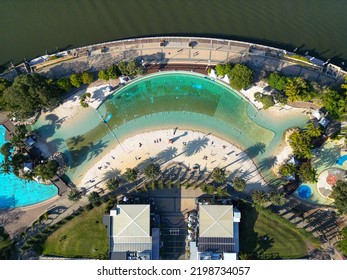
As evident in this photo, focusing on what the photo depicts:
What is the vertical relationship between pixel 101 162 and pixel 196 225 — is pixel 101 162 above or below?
above

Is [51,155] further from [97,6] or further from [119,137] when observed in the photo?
[97,6]

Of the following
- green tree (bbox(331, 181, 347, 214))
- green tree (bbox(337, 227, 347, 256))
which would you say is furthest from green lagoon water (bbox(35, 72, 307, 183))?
green tree (bbox(337, 227, 347, 256))

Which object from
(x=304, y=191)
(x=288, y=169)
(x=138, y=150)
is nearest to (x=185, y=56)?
(x=138, y=150)

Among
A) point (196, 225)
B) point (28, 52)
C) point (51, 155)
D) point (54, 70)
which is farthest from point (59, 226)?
point (28, 52)

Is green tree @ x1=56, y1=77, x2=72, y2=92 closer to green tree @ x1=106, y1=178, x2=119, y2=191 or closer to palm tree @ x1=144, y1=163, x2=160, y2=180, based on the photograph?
green tree @ x1=106, y1=178, x2=119, y2=191

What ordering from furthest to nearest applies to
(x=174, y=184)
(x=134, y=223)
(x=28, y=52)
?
(x=28, y=52), (x=174, y=184), (x=134, y=223)

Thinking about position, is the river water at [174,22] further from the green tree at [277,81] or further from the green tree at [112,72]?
the green tree at [277,81]

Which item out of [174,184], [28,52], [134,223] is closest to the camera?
[134,223]
